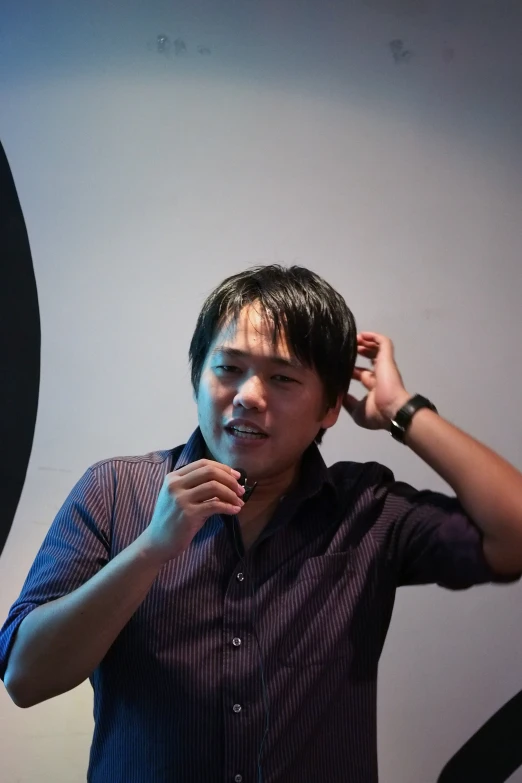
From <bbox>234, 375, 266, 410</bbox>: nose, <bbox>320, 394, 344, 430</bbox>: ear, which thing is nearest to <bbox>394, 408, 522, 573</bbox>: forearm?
<bbox>320, 394, 344, 430</bbox>: ear

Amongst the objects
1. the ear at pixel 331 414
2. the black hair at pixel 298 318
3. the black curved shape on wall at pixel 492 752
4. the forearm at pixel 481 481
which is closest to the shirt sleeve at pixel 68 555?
the black hair at pixel 298 318

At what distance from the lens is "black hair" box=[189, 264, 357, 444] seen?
1.02 metres

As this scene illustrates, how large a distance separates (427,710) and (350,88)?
4.59ft

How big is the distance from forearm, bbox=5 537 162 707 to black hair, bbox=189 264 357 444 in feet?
1.11

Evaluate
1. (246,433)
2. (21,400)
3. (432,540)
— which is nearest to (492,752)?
(432,540)

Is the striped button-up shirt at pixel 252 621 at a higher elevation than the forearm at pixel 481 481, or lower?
lower

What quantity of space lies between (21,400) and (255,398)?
0.66 metres

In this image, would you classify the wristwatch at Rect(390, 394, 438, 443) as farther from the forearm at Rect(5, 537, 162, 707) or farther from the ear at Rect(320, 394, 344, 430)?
the forearm at Rect(5, 537, 162, 707)

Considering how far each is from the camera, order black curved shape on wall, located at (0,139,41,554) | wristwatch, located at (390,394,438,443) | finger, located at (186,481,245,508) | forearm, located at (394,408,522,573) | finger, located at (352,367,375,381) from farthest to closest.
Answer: black curved shape on wall, located at (0,139,41,554) < finger, located at (352,367,375,381) < wristwatch, located at (390,394,438,443) < forearm, located at (394,408,522,573) < finger, located at (186,481,245,508)

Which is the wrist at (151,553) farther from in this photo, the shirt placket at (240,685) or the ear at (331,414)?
the ear at (331,414)

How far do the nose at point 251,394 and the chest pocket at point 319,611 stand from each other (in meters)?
0.26

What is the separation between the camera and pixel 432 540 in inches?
39.4

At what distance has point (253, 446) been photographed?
0.96 m

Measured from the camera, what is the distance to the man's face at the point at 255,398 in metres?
0.96
